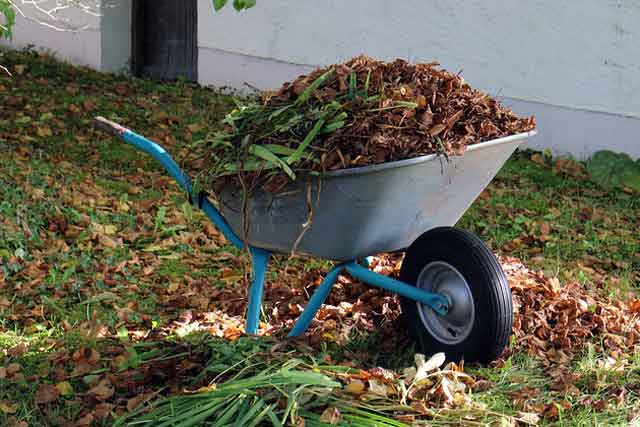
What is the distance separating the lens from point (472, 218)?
5457 millimetres

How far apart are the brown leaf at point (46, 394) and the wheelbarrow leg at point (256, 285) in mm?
762

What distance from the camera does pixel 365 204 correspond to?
9.41 feet

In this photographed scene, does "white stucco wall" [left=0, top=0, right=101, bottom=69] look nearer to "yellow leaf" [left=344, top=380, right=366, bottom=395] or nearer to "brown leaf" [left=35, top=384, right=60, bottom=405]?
"brown leaf" [left=35, top=384, right=60, bottom=405]

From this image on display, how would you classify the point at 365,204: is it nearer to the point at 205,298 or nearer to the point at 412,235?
the point at 412,235

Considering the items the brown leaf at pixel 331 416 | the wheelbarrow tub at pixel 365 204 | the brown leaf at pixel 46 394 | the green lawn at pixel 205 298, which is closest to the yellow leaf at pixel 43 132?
the green lawn at pixel 205 298

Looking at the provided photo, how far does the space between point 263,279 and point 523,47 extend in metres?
4.18

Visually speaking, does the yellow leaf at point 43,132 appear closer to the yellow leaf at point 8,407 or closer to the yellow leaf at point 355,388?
the yellow leaf at point 8,407

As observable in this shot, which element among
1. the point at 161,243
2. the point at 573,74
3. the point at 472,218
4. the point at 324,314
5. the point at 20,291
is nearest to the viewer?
the point at 324,314

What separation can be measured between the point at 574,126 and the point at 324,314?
12.3ft

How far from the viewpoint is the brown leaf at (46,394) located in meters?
2.96

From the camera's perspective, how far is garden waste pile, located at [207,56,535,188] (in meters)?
2.88

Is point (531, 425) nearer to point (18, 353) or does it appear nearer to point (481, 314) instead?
point (481, 314)

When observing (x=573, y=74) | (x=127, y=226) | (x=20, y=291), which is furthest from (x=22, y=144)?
(x=573, y=74)

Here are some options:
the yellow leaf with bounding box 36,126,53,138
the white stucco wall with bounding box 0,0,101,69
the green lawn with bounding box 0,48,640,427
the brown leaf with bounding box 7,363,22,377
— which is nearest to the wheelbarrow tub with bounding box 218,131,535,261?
the green lawn with bounding box 0,48,640,427
